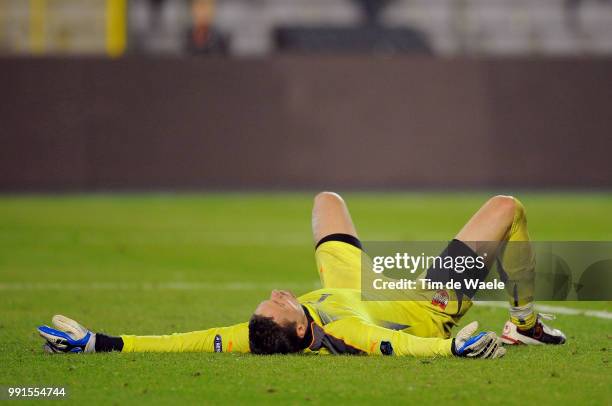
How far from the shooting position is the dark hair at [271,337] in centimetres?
738

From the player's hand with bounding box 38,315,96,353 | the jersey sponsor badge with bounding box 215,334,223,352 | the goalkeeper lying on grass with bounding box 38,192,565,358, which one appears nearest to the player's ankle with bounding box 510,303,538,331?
the goalkeeper lying on grass with bounding box 38,192,565,358

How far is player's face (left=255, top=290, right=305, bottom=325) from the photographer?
23.9 feet

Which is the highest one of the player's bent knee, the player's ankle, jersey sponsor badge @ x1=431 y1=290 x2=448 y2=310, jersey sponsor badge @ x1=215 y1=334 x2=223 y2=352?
the player's bent knee

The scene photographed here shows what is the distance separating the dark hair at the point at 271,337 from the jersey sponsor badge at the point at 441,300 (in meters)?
0.93

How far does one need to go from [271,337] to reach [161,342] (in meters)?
0.76

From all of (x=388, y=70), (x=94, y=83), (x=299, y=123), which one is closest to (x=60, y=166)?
(x=94, y=83)

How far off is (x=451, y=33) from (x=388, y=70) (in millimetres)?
7010

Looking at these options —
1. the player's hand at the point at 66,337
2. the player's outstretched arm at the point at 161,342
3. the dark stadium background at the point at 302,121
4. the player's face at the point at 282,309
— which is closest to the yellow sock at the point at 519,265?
the player's face at the point at 282,309

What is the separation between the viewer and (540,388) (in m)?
6.59

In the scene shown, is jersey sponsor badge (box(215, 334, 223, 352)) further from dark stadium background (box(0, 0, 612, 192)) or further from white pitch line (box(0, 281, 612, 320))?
dark stadium background (box(0, 0, 612, 192))

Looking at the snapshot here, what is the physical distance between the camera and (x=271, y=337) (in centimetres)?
747

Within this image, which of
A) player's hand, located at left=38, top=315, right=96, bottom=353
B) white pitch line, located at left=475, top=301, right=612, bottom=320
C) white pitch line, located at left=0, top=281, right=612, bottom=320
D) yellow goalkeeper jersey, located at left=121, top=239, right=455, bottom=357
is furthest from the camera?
white pitch line, located at left=0, top=281, right=612, bottom=320

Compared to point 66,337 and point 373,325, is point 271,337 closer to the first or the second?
point 373,325

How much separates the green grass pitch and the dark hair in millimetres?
79
